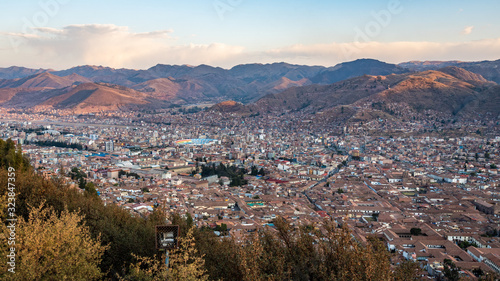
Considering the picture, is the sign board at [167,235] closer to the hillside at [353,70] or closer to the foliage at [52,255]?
the foliage at [52,255]

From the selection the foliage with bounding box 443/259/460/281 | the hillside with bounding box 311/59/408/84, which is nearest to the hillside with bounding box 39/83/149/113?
the hillside with bounding box 311/59/408/84

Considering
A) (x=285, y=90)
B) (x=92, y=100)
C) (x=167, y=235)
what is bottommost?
(x=167, y=235)

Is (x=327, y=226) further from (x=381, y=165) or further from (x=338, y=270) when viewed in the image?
(x=381, y=165)

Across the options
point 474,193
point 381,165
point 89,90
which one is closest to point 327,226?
point 474,193

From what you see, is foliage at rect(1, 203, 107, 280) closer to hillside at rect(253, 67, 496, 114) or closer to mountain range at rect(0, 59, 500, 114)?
hillside at rect(253, 67, 496, 114)

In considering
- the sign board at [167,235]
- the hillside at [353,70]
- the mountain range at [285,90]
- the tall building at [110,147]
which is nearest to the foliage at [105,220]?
the sign board at [167,235]

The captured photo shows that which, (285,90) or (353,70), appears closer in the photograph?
(285,90)

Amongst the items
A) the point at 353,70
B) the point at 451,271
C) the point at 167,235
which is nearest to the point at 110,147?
the point at 451,271

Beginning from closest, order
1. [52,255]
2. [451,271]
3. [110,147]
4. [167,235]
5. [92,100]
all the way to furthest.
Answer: [167,235] < [52,255] < [451,271] < [110,147] < [92,100]

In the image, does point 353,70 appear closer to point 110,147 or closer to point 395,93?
point 395,93
